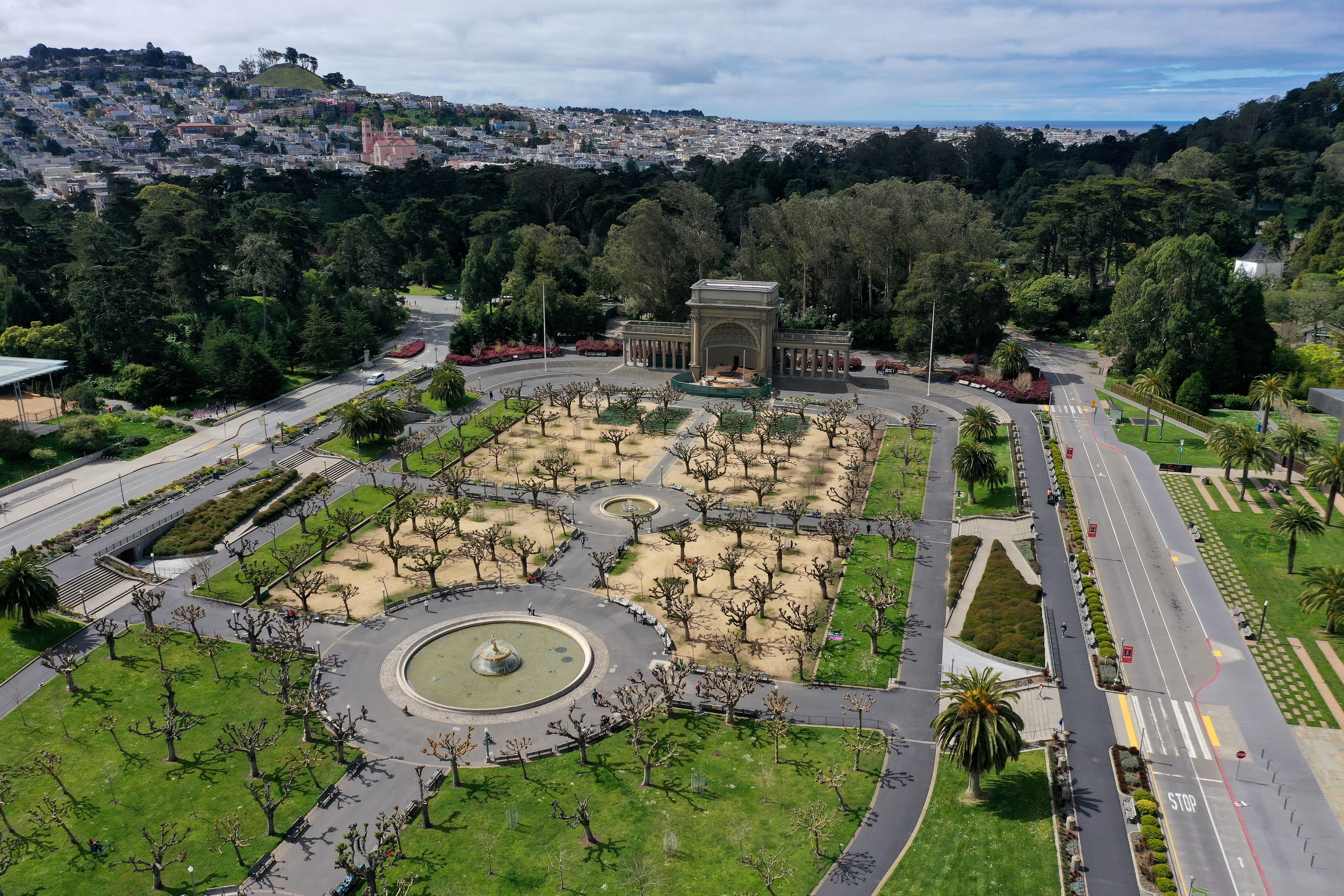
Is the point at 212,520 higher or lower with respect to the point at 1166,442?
lower

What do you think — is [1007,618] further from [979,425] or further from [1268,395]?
[1268,395]

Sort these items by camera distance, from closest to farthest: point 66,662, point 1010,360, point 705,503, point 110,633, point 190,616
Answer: point 66,662 → point 110,633 → point 190,616 → point 705,503 → point 1010,360

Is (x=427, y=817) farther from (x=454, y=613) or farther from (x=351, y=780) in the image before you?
(x=454, y=613)

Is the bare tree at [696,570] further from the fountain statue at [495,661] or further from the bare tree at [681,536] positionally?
the fountain statue at [495,661]

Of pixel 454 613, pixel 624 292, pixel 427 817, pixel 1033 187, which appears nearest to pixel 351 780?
pixel 427 817

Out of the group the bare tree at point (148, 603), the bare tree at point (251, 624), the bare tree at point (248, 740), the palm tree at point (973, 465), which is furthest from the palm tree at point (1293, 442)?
the bare tree at point (148, 603)

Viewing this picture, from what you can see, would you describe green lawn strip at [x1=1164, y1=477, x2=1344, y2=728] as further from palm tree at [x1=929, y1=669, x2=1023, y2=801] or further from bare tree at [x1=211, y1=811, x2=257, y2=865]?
bare tree at [x1=211, y1=811, x2=257, y2=865]

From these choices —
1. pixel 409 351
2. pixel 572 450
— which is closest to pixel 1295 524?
pixel 572 450

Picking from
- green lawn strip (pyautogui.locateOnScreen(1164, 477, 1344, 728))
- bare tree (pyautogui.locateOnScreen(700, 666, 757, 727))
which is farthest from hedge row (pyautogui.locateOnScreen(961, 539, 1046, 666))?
bare tree (pyautogui.locateOnScreen(700, 666, 757, 727))

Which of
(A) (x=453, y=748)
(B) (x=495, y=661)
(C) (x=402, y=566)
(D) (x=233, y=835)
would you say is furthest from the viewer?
(C) (x=402, y=566)
